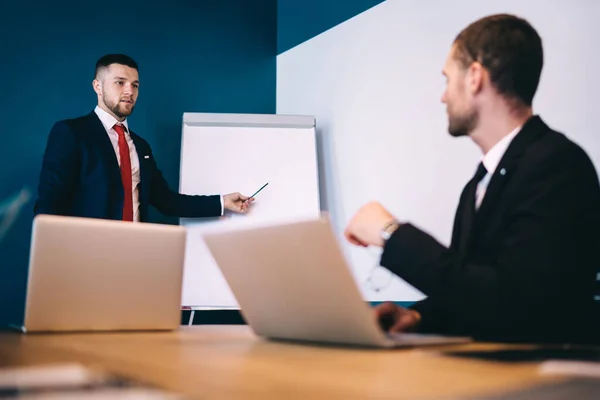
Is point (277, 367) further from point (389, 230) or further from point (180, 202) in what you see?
point (180, 202)

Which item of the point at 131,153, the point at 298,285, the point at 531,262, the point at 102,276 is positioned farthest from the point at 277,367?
the point at 131,153

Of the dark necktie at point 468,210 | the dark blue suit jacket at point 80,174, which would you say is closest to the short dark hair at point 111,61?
the dark blue suit jacket at point 80,174

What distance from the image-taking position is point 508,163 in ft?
4.80

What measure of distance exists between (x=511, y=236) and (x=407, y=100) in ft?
7.36

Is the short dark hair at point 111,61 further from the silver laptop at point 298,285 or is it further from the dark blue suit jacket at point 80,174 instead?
the silver laptop at point 298,285

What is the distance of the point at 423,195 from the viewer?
10.7ft

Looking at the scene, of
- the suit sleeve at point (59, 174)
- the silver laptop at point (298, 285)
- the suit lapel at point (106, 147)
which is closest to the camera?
the silver laptop at point (298, 285)

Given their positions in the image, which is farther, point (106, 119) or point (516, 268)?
point (106, 119)

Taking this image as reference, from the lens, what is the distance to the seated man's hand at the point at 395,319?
149 centimetres

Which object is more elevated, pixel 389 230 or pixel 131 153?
pixel 131 153

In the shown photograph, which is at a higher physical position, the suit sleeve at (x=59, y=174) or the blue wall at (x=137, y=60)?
the blue wall at (x=137, y=60)

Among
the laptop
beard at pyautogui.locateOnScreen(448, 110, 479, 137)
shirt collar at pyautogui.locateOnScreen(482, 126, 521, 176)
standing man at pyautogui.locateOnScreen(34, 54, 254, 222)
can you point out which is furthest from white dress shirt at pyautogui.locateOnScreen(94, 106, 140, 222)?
shirt collar at pyautogui.locateOnScreen(482, 126, 521, 176)

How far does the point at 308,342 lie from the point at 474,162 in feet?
6.64

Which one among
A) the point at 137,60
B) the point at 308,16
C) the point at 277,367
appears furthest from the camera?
the point at 308,16
